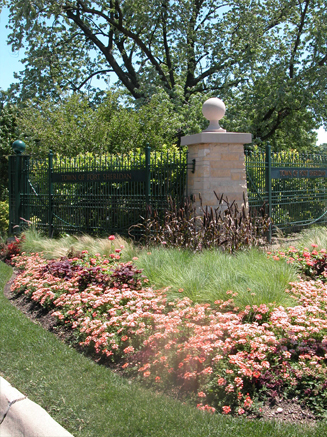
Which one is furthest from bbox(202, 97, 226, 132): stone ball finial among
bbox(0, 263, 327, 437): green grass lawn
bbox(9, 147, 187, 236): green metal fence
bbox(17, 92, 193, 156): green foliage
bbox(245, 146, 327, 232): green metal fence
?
bbox(0, 263, 327, 437): green grass lawn

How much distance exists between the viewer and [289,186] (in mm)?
12312

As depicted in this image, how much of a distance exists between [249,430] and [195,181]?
6016mm

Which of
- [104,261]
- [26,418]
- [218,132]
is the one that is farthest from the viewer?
[218,132]

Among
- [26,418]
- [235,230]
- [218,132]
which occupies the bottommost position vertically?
[26,418]

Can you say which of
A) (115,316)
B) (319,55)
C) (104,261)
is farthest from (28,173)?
(319,55)

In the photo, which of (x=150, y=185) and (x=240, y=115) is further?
(x=240, y=115)

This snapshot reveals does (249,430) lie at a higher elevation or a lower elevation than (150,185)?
lower

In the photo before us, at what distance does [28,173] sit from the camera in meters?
12.1

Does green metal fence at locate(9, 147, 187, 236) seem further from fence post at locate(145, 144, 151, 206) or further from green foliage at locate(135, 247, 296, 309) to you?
green foliage at locate(135, 247, 296, 309)

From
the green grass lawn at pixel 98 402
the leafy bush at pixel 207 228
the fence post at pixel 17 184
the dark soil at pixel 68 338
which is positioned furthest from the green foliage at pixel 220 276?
the fence post at pixel 17 184

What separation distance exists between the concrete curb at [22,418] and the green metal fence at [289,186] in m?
6.76

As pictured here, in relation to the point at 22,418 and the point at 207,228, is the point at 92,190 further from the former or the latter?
the point at 22,418

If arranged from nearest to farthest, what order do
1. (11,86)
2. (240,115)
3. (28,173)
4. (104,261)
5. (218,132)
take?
(104,261) → (218,132) → (28,173) → (240,115) → (11,86)

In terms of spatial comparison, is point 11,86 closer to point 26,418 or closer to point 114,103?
point 114,103
